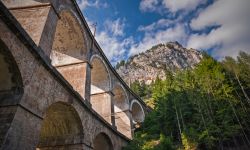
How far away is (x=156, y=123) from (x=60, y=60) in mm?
16037

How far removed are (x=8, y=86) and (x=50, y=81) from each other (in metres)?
1.87

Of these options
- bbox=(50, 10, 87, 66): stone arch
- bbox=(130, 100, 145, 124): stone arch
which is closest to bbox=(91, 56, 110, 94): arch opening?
bbox=(50, 10, 87, 66): stone arch

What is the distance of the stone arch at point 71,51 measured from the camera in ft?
42.6

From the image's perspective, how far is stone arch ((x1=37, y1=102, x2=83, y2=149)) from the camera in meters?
10.1

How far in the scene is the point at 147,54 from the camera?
11106cm

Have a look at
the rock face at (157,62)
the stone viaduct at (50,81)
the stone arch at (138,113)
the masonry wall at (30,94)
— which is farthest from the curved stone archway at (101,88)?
the rock face at (157,62)

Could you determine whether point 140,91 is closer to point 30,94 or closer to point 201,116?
point 201,116

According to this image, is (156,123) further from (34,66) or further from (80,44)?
(34,66)

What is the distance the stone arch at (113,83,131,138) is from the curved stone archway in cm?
324

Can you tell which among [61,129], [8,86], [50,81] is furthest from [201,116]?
[8,86]

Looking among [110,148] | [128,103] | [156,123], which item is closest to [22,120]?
[110,148]

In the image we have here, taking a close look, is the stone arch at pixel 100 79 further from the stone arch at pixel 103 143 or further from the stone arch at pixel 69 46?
the stone arch at pixel 103 143

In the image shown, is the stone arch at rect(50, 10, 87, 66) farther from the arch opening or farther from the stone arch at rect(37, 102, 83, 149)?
the stone arch at rect(37, 102, 83, 149)

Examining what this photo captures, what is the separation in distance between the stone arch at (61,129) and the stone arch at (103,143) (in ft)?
13.5
